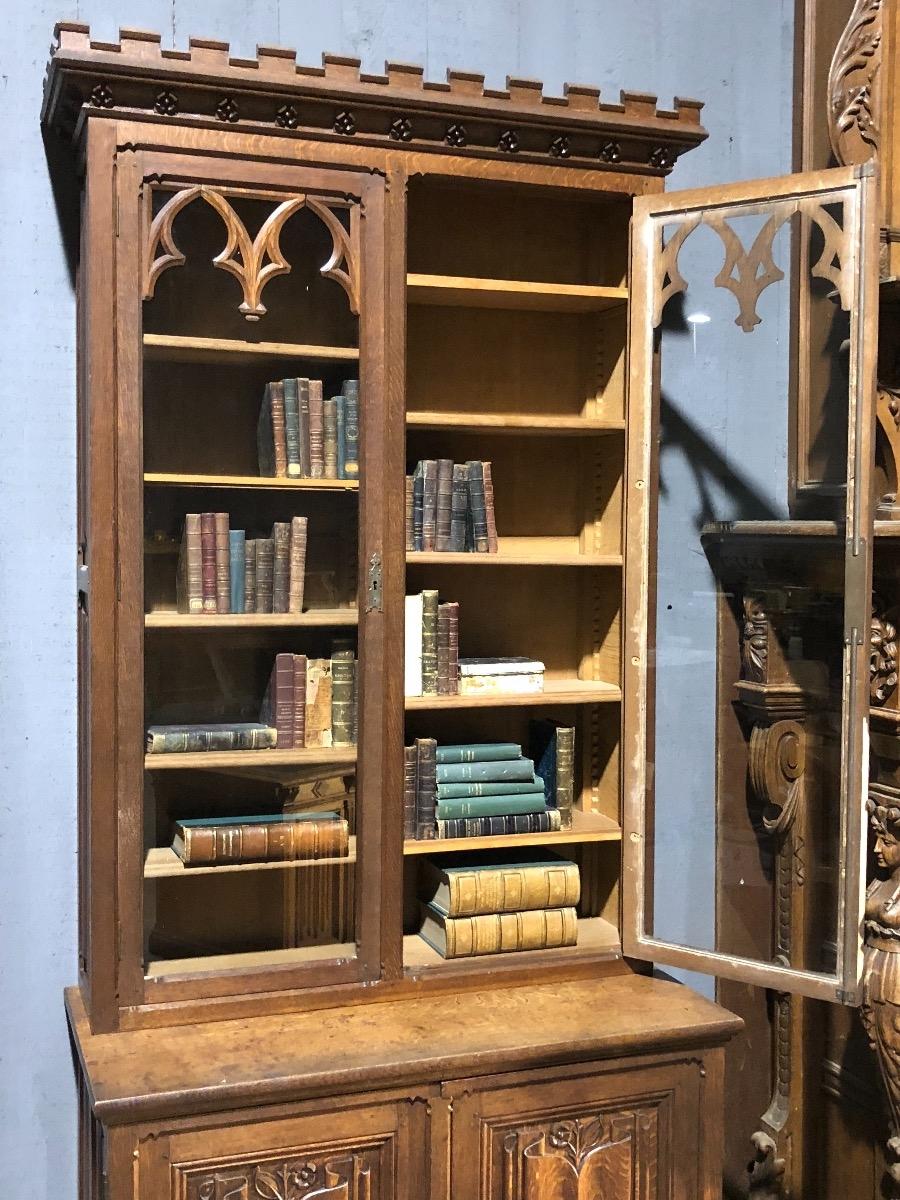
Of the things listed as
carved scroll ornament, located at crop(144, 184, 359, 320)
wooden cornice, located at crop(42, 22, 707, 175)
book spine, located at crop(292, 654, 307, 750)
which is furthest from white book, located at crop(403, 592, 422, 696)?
wooden cornice, located at crop(42, 22, 707, 175)

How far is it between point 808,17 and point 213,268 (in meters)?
1.71

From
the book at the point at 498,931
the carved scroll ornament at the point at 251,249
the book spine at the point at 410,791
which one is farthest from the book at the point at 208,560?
the book at the point at 498,931

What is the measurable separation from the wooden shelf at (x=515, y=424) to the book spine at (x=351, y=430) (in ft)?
0.53

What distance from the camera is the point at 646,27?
287cm

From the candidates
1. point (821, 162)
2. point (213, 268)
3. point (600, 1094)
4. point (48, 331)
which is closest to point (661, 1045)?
point (600, 1094)

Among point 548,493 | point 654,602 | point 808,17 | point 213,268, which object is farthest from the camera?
point 808,17

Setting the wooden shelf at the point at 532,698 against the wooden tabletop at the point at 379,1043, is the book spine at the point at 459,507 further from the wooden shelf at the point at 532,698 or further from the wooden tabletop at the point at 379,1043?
the wooden tabletop at the point at 379,1043

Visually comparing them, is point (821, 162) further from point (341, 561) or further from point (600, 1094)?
point (600, 1094)

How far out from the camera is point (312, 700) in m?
2.28

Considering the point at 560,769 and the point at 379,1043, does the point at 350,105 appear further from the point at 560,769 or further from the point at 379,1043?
the point at 379,1043

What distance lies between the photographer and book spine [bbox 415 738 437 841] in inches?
94.8

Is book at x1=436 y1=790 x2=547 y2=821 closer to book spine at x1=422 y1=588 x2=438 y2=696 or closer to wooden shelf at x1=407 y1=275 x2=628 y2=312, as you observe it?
book spine at x1=422 y1=588 x2=438 y2=696

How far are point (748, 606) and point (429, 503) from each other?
2.35ft

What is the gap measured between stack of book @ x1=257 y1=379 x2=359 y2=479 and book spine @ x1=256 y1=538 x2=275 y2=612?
0.13 m
